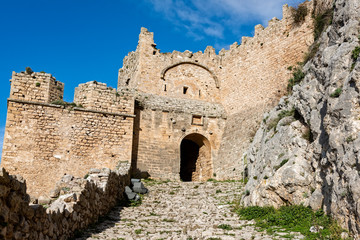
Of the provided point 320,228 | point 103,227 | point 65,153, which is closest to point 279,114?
point 320,228

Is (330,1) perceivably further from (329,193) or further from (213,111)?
(329,193)

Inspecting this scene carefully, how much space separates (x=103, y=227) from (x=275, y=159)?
5005mm

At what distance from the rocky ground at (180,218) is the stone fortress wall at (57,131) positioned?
3403 mm

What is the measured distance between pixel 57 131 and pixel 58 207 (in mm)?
10240

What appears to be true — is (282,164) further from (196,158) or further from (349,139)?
(196,158)

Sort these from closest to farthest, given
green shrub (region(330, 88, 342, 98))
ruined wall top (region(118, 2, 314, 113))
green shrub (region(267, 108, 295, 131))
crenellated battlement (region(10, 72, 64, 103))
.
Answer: green shrub (region(330, 88, 342, 98)), green shrub (region(267, 108, 295, 131)), crenellated battlement (region(10, 72, 64, 103)), ruined wall top (region(118, 2, 314, 113))

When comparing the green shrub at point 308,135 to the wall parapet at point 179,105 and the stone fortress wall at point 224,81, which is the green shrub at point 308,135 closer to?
the stone fortress wall at point 224,81

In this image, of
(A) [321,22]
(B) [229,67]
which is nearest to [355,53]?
(A) [321,22]

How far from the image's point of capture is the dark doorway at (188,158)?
72.8 feet

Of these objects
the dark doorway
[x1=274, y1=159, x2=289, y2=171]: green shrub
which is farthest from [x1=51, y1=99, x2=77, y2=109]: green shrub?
[x1=274, y1=159, x2=289, y2=171]: green shrub

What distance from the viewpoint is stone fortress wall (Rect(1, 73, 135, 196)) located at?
→ 53.3 ft

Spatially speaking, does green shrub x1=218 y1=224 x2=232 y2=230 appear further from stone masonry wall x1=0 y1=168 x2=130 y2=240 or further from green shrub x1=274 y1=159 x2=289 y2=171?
stone masonry wall x1=0 y1=168 x2=130 y2=240

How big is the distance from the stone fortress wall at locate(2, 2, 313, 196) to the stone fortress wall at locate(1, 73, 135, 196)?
0.13ft

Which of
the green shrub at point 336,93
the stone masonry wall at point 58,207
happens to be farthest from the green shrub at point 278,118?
the stone masonry wall at point 58,207
